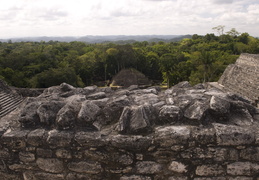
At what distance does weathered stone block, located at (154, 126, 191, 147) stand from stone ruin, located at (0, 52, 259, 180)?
0.4 inches

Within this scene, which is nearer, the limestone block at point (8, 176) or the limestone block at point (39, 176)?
the limestone block at point (39, 176)

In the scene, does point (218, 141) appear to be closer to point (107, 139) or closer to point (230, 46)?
point (107, 139)

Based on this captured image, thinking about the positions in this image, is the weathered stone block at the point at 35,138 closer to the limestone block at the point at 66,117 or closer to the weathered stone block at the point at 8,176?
the limestone block at the point at 66,117

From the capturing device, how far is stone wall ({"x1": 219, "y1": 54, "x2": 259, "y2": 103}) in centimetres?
1216

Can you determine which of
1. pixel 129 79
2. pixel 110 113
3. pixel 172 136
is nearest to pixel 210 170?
pixel 172 136

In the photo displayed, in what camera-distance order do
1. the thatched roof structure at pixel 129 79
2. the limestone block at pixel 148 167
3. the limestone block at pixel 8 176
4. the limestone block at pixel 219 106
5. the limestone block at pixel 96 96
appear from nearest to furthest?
the limestone block at pixel 148 167 < the limestone block at pixel 219 106 < the limestone block at pixel 8 176 < the limestone block at pixel 96 96 < the thatched roof structure at pixel 129 79

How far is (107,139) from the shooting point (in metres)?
2.27

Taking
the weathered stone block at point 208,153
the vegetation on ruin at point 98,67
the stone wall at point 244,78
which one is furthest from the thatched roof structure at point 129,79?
the weathered stone block at point 208,153

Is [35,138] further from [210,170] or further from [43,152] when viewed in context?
[210,170]

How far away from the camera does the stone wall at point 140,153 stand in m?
2.15

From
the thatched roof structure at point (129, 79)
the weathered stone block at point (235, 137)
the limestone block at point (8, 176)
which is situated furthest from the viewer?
the thatched roof structure at point (129, 79)

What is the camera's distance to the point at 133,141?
7.25 ft

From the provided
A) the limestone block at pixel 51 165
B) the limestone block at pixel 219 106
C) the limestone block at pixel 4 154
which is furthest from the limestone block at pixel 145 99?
the limestone block at pixel 4 154

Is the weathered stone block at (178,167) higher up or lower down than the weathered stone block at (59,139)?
lower down
